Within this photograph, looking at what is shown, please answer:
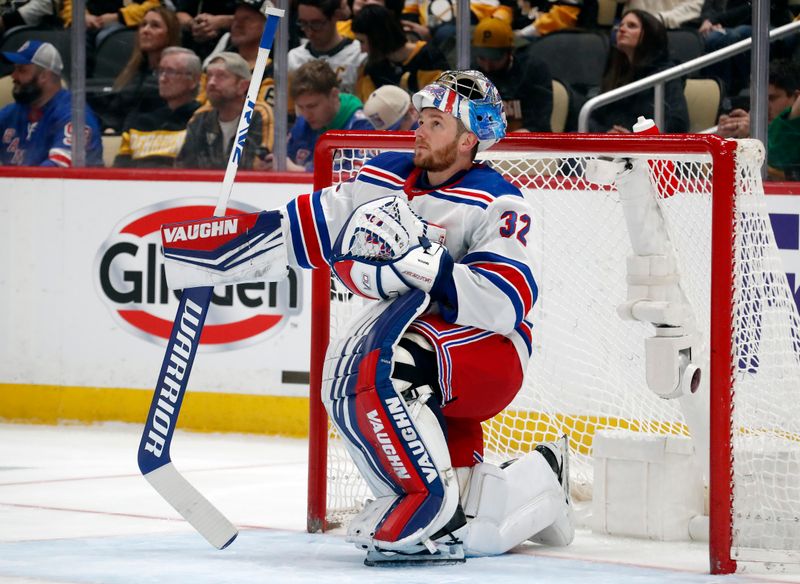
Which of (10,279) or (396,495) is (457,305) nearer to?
(396,495)

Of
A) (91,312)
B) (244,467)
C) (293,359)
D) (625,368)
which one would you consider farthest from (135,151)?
(625,368)

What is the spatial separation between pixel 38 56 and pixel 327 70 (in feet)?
3.97

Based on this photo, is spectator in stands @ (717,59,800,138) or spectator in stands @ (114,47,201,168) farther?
spectator in stands @ (114,47,201,168)

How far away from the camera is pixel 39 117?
19.5ft

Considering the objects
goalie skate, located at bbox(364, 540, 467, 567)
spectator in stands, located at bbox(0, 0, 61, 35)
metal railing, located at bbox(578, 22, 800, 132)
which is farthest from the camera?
spectator in stands, located at bbox(0, 0, 61, 35)

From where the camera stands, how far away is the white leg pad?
125 inches

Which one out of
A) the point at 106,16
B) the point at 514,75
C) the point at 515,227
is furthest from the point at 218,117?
Answer: the point at 515,227

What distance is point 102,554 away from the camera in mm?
3156

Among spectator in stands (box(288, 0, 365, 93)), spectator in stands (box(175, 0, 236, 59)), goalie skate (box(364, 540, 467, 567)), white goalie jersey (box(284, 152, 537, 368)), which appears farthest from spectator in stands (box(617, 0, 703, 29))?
goalie skate (box(364, 540, 467, 567))

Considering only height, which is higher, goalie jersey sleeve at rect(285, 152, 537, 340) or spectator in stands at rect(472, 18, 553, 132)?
spectator in stands at rect(472, 18, 553, 132)

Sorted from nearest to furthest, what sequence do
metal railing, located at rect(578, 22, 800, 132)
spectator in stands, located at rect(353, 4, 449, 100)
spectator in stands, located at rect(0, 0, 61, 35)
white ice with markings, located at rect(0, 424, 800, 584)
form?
white ice with markings, located at rect(0, 424, 800, 584) → metal railing, located at rect(578, 22, 800, 132) → spectator in stands, located at rect(353, 4, 449, 100) → spectator in stands, located at rect(0, 0, 61, 35)

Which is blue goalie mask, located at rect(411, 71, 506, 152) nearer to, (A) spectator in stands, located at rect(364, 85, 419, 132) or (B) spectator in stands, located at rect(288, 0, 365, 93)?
(A) spectator in stands, located at rect(364, 85, 419, 132)

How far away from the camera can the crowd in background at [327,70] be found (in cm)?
514

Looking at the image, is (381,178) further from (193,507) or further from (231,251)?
(193,507)
